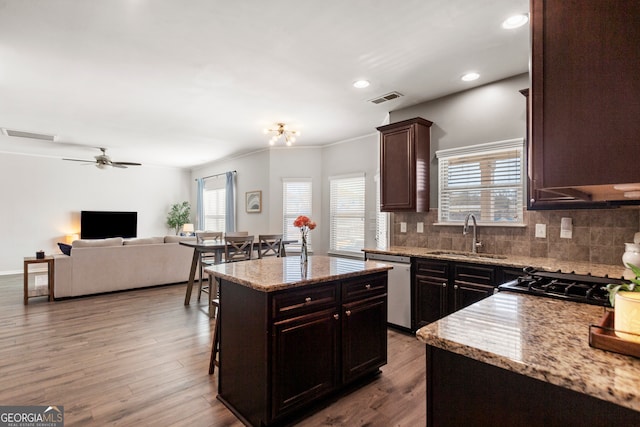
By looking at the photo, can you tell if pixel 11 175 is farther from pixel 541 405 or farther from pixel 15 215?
pixel 541 405

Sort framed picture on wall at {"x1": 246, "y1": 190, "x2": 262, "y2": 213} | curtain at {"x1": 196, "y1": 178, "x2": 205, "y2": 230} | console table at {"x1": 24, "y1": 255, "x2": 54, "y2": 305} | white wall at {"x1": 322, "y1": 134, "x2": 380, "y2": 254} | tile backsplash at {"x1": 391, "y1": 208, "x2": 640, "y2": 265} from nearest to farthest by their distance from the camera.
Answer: tile backsplash at {"x1": 391, "y1": 208, "x2": 640, "y2": 265} → console table at {"x1": 24, "y1": 255, "x2": 54, "y2": 305} → white wall at {"x1": 322, "y1": 134, "x2": 380, "y2": 254} → framed picture on wall at {"x1": 246, "y1": 190, "x2": 262, "y2": 213} → curtain at {"x1": 196, "y1": 178, "x2": 205, "y2": 230}

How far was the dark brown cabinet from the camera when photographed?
1917 millimetres

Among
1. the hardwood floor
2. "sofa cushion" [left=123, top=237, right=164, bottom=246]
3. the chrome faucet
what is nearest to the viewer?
the hardwood floor

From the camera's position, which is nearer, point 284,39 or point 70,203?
point 284,39

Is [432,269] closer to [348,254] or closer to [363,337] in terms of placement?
[363,337]

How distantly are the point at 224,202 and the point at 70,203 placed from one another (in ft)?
11.8

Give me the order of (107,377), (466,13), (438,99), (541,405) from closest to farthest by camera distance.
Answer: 1. (541,405)
2. (466,13)
3. (107,377)
4. (438,99)

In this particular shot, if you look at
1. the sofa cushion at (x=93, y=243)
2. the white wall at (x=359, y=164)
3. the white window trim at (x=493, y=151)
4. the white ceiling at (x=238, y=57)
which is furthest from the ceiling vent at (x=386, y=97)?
the sofa cushion at (x=93, y=243)

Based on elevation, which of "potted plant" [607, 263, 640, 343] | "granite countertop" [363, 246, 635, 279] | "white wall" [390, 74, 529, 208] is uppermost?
"white wall" [390, 74, 529, 208]

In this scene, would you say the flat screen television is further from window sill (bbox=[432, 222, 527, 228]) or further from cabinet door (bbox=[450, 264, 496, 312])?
cabinet door (bbox=[450, 264, 496, 312])

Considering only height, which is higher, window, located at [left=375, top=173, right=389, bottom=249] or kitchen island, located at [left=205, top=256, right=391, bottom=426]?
window, located at [left=375, top=173, right=389, bottom=249]

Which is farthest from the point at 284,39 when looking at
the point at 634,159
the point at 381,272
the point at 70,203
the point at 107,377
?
the point at 70,203

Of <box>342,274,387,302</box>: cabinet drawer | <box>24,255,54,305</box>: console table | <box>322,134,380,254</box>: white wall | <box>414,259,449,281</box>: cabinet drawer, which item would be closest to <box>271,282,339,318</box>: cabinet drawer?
<box>342,274,387,302</box>: cabinet drawer

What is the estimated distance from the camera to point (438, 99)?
12.9 feet
